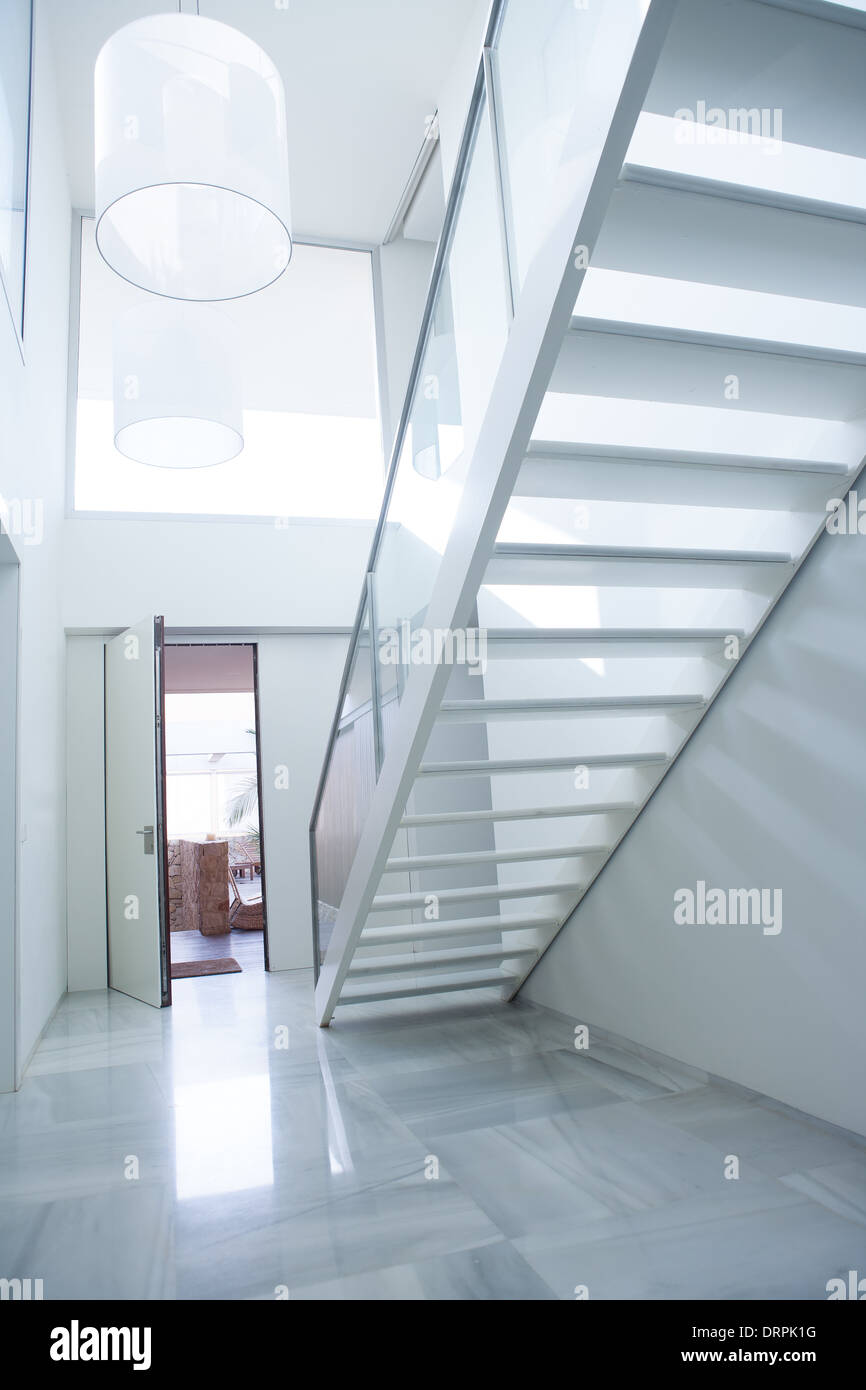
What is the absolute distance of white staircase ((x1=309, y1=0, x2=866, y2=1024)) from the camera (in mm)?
2010

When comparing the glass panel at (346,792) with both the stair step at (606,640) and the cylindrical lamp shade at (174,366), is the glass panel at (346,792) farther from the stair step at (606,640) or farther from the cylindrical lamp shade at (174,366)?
the cylindrical lamp shade at (174,366)

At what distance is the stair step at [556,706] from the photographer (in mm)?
3195

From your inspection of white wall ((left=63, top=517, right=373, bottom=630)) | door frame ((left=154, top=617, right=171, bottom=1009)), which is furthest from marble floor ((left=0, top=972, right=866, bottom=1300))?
white wall ((left=63, top=517, right=373, bottom=630))

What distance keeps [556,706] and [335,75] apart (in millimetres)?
5254

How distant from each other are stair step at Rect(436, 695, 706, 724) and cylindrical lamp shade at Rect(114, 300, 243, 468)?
247 centimetres

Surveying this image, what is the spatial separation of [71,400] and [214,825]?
9895mm

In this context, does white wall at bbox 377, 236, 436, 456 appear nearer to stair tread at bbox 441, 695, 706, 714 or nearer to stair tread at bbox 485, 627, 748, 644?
stair tread at bbox 441, 695, 706, 714

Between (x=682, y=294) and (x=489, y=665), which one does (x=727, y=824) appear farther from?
(x=489, y=665)

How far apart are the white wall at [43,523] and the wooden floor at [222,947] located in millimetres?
1518

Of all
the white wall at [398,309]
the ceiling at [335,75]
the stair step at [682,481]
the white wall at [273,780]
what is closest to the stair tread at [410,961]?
the white wall at [273,780]

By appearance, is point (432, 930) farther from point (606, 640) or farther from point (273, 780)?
point (273, 780)

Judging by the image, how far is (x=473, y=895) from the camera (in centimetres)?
397

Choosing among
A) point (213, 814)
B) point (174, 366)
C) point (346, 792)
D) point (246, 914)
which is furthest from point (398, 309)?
point (213, 814)
